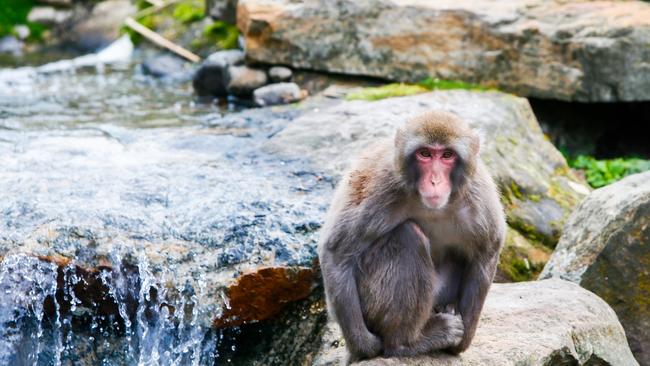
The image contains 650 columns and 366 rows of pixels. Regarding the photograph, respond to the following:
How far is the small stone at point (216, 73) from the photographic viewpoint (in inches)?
442

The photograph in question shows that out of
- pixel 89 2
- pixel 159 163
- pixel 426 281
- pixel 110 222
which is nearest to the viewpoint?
pixel 426 281

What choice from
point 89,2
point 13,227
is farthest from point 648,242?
point 89,2

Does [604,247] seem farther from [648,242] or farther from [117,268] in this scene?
[117,268]

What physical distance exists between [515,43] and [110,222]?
17.5ft

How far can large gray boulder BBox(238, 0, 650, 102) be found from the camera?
377 inches

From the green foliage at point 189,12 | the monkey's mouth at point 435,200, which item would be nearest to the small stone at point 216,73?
the green foliage at point 189,12

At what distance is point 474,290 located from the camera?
4.73 m

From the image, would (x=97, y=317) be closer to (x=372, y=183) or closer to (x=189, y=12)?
(x=372, y=183)

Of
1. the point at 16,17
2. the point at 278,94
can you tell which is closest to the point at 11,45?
the point at 16,17

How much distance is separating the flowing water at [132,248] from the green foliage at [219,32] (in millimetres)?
5963

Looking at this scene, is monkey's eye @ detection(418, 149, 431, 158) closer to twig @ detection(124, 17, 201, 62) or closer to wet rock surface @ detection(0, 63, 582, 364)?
wet rock surface @ detection(0, 63, 582, 364)

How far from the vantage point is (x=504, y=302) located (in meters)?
5.60

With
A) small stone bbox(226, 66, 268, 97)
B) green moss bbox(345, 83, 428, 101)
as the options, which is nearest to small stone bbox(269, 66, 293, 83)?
small stone bbox(226, 66, 268, 97)

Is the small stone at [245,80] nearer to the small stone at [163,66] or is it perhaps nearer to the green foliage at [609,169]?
the small stone at [163,66]
